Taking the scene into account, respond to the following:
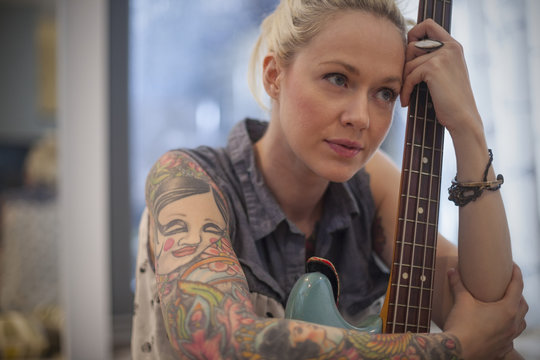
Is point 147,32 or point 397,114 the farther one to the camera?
point 147,32

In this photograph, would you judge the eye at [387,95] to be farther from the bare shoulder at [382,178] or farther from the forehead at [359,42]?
the bare shoulder at [382,178]

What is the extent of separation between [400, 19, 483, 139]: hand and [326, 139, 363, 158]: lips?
0.38ft

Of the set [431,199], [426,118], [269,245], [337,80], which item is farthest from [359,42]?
[269,245]

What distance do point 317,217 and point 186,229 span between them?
0.32 metres

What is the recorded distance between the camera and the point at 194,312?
0.58m

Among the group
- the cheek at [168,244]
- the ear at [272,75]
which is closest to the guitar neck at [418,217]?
the ear at [272,75]

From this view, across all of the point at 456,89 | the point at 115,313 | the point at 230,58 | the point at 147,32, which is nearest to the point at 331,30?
the point at 456,89

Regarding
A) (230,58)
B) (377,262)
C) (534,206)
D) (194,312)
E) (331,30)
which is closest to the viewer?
(194,312)

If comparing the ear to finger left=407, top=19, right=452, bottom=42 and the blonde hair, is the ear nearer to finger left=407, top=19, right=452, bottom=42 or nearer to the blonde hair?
the blonde hair

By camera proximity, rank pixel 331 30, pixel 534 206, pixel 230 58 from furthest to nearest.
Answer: pixel 230 58
pixel 534 206
pixel 331 30

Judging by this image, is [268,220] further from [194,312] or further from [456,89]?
[456,89]

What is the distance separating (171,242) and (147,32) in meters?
1.36

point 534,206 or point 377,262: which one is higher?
point 534,206

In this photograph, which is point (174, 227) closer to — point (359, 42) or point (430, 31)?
point (359, 42)
